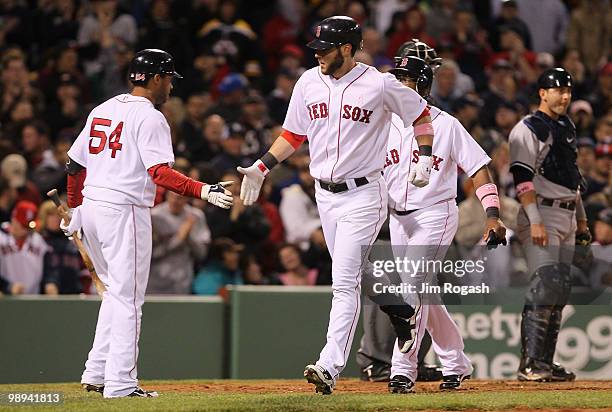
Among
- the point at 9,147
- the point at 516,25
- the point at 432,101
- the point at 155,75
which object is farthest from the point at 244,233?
the point at 516,25

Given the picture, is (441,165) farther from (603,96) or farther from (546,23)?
(546,23)

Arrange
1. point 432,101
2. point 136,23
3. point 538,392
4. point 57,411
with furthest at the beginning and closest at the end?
1. point 136,23
2. point 432,101
3. point 538,392
4. point 57,411

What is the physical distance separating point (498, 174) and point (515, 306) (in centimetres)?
216

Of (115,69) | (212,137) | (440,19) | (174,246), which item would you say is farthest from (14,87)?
(440,19)

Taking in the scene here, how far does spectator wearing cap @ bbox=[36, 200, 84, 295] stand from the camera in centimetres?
1175

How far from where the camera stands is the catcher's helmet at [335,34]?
816 centimetres

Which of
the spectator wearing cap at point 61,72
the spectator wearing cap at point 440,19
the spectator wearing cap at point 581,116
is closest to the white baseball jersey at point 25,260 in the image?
the spectator wearing cap at point 61,72

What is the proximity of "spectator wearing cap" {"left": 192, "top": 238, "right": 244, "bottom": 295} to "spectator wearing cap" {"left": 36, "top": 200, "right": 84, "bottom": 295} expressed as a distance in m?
1.13

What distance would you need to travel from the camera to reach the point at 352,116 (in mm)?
8141

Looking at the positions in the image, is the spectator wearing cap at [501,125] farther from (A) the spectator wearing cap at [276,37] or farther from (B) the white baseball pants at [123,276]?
(B) the white baseball pants at [123,276]

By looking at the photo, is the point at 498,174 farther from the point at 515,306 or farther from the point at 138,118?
the point at 138,118

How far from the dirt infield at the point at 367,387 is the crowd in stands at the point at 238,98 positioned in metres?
2.44

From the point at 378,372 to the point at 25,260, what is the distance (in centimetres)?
371

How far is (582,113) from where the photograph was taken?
15.0 m
